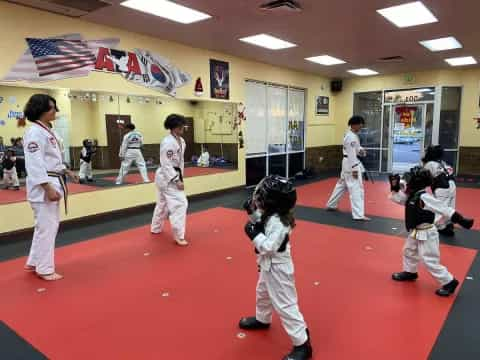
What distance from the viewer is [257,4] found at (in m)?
4.27

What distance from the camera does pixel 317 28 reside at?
5.29 metres

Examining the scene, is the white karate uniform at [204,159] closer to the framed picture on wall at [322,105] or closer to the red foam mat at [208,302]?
the red foam mat at [208,302]

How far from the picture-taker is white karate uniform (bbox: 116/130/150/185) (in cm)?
551

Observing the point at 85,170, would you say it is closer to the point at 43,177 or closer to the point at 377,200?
the point at 43,177

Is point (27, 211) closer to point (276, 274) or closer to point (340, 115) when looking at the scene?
point (276, 274)

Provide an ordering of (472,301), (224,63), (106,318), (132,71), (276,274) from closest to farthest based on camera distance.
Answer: (276,274)
(106,318)
(472,301)
(132,71)
(224,63)

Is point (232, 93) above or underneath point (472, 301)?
above

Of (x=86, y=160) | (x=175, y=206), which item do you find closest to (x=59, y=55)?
(x=86, y=160)

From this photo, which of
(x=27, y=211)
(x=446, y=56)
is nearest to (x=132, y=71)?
(x=27, y=211)

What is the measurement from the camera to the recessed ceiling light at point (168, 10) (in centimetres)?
421

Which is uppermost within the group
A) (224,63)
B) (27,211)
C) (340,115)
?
(224,63)

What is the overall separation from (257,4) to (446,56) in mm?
5087

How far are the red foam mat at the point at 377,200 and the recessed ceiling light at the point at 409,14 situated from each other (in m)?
2.71

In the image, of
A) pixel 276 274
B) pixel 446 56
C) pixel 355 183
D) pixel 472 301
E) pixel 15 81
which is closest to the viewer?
pixel 276 274
